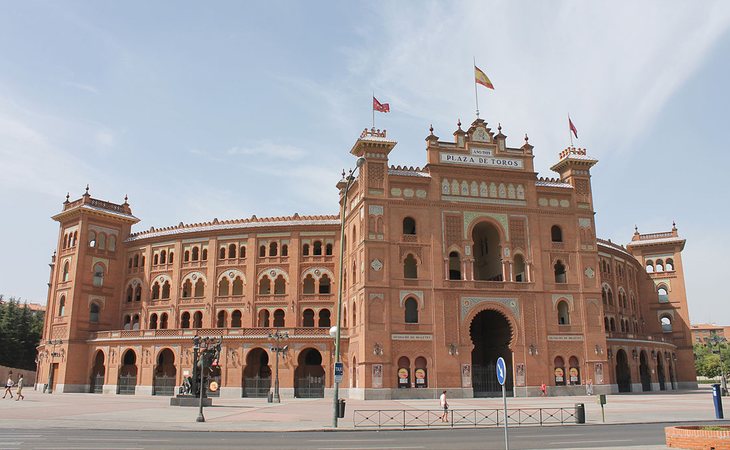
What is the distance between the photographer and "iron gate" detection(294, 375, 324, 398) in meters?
53.6

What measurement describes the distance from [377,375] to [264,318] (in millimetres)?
18111

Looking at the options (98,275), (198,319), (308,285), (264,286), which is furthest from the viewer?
(98,275)

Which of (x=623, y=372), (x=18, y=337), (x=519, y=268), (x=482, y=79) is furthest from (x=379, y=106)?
(x=18, y=337)

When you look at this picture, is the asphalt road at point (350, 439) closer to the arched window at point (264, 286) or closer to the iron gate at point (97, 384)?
the arched window at point (264, 286)

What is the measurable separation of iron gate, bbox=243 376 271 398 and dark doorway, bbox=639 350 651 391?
38.7 meters

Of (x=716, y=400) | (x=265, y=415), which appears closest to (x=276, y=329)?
(x=265, y=415)

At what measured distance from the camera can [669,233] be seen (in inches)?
3206

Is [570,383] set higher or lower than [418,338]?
lower

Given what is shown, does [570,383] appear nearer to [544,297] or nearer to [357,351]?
[544,297]

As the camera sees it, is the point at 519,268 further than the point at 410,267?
Yes

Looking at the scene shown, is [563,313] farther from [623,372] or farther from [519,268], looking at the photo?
[623,372]

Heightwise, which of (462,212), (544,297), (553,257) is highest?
(462,212)

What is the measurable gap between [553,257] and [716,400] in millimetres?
28397

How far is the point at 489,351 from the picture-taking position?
5775 centimetres
